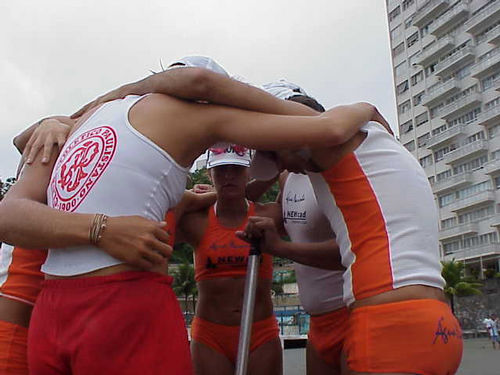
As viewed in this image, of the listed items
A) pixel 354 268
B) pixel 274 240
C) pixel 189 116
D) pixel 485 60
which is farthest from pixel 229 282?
pixel 485 60

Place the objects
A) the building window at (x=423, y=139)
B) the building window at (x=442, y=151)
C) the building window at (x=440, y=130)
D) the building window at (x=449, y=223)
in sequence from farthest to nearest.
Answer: the building window at (x=423, y=139), the building window at (x=440, y=130), the building window at (x=442, y=151), the building window at (x=449, y=223)

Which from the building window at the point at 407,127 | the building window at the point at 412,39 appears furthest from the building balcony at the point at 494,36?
the building window at the point at 407,127

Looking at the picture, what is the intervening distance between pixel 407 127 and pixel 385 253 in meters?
68.0

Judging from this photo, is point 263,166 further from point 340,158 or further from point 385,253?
point 385,253

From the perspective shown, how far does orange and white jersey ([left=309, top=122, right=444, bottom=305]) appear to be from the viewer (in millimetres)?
2275

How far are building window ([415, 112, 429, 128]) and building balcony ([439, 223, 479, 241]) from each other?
12.5 metres

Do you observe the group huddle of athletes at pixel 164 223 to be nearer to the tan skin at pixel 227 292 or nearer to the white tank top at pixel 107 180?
the white tank top at pixel 107 180

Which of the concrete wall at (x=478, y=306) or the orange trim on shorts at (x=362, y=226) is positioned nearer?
the orange trim on shorts at (x=362, y=226)

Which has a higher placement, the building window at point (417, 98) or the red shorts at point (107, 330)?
the building window at point (417, 98)

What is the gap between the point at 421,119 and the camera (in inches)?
2549

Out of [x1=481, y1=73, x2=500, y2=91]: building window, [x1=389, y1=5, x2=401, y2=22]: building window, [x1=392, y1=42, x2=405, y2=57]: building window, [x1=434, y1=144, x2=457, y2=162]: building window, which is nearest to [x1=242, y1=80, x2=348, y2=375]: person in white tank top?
[x1=481, y1=73, x2=500, y2=91]: building window

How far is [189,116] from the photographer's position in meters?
2.17

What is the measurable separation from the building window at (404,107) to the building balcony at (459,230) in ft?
51.4

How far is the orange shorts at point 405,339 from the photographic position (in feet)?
7.12
